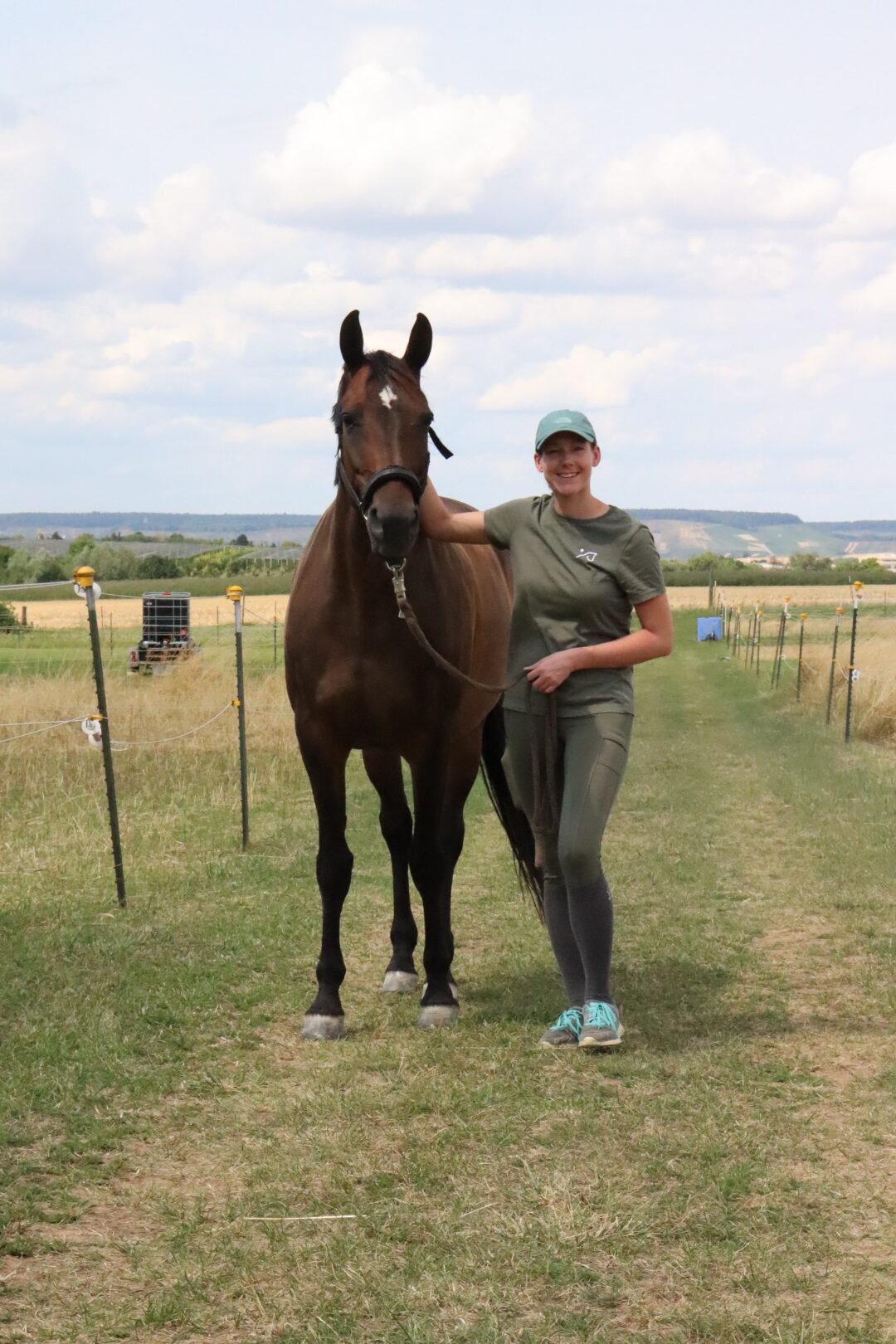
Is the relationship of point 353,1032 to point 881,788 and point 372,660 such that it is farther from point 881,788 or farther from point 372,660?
point 881,788

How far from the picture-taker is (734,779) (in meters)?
12.2

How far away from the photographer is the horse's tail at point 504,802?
6.09 meters

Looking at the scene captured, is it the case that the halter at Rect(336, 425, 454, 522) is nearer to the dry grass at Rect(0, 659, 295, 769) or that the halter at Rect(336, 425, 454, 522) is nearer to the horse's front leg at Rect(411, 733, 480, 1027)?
the horse's front leg at Rect(411, 733, 480, 1027)

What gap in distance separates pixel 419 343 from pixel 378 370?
1.06ft

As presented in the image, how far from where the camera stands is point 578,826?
→ 4.48m

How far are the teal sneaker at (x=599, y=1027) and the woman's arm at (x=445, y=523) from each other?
168cm

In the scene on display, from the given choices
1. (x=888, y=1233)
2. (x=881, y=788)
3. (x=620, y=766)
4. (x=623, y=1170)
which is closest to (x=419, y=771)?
(x=620, y=766)

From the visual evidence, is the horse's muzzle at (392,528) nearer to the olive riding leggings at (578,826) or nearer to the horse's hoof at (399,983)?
the olive riding leggings at (578,826)

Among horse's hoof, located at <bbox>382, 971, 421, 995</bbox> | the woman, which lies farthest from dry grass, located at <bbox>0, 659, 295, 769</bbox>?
the woman

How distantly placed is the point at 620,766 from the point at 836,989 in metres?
1.59

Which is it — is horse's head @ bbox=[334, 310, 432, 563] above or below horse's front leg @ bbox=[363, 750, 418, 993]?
above

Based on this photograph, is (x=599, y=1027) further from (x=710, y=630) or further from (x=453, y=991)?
(x=710, y=630)

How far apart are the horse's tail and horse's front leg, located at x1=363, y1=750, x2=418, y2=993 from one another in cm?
49

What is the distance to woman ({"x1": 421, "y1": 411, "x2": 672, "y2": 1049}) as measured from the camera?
451 cm
